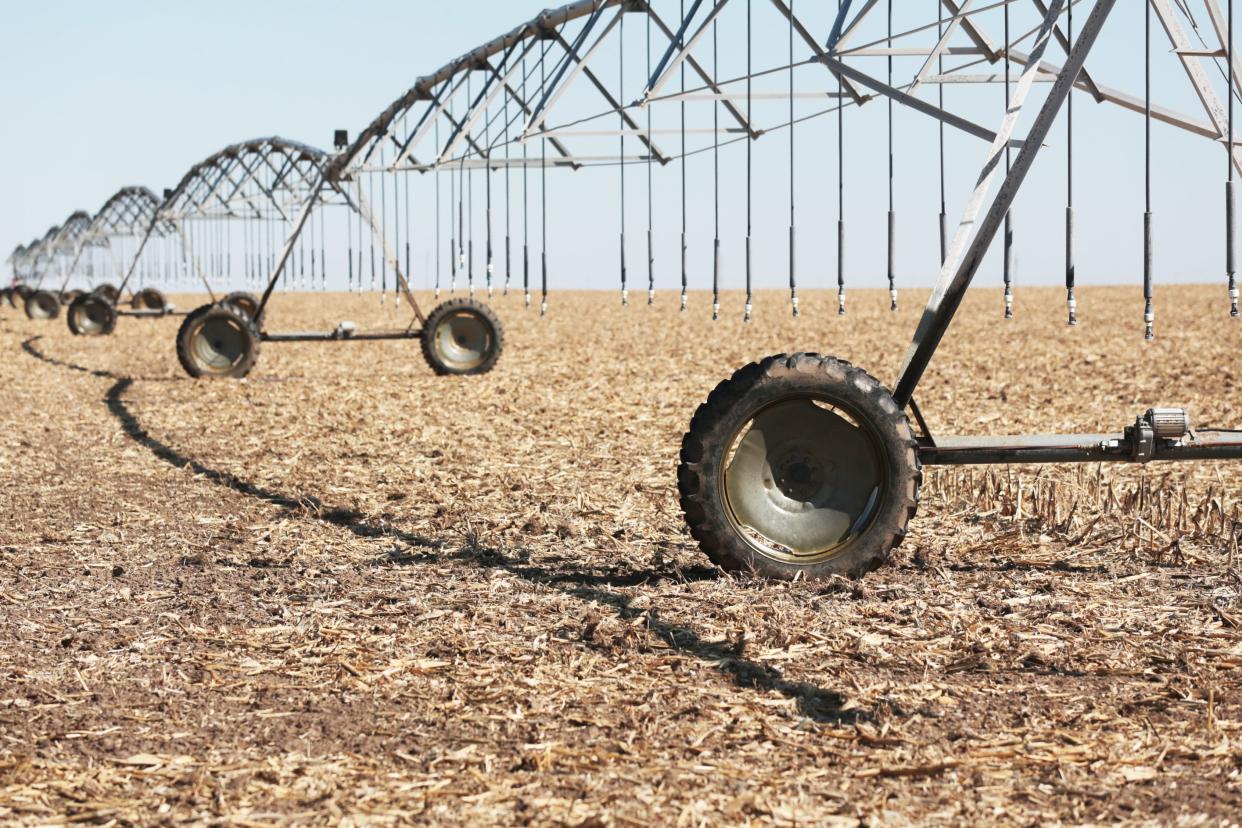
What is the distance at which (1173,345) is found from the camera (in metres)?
21.8

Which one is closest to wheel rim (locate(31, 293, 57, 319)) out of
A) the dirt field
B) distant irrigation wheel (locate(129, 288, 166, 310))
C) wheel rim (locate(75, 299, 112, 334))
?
distant irrigation wheel (locate(129, 288, 166, 310))

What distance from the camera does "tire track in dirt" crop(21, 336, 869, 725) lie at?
4.84m

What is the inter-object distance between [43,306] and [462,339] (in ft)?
82.3

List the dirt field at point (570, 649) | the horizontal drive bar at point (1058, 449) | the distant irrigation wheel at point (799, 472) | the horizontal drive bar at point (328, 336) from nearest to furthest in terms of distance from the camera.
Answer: the dirt field at point (570, 649)
the distant irrigation wheel at point (799, 472)
the horizontal drive bar at point (1058, 449)
the horizontal drive bar at point (328, 336)

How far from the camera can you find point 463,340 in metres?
19.0

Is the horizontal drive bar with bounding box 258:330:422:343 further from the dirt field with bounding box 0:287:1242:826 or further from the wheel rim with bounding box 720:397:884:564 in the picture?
the wheel rim with bounding box 720:397:884:564

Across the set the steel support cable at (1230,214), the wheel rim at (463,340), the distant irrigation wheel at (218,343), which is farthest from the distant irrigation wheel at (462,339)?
the steel support cable at (1230,214)

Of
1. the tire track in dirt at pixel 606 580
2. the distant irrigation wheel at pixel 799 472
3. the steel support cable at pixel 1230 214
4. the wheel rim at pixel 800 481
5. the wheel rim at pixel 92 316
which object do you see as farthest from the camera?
the wheel rim at pixel 92 316

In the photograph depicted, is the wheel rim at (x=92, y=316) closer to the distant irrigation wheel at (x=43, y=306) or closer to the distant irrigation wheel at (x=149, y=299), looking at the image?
the distant irrigation wheel at (x=149, y=299)

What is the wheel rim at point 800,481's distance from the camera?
6.44m

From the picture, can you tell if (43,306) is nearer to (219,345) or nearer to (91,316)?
(91,316)

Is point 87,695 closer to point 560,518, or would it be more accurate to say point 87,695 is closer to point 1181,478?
point 560,518

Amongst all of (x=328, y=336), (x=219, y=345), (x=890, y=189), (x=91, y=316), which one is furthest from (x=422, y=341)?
(x=91, y=316)

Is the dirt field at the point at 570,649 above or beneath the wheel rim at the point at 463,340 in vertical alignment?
beneath
